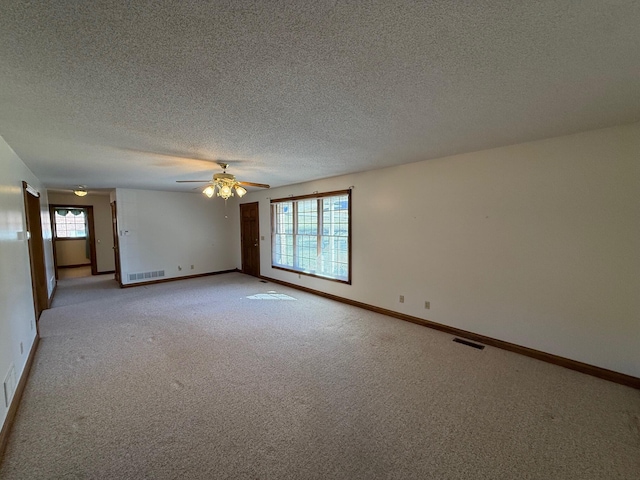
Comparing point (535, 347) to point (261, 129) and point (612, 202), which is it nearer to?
point (612, 202)

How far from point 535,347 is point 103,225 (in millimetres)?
10622

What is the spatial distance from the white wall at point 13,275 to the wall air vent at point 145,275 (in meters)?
3.37

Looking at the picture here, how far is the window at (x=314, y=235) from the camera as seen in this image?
17.0 feet

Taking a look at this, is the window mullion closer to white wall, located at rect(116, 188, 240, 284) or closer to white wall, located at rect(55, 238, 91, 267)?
white wall, located at rect(116, 188, 240, 284)

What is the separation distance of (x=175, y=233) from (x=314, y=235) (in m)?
4.07

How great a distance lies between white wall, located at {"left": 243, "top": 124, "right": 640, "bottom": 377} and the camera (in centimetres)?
257

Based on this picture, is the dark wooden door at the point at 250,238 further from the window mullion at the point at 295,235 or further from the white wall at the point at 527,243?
the white wall at the point at 527,243

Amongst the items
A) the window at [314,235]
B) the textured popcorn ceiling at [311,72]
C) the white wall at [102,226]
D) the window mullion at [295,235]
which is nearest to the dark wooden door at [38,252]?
the textured popcorn ceiling at [311,72]

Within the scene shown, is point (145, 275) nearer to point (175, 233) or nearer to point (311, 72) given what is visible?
point (175, 233)

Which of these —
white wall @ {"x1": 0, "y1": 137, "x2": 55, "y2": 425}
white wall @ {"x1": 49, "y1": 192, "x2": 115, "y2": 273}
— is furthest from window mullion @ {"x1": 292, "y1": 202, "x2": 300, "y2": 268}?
white wall @ {"x1": 49, "y1": 192, "x2": 115, "y2": 273}

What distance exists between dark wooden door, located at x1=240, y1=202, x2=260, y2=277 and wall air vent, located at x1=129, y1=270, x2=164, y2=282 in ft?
7.12

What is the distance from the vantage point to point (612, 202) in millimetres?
2588

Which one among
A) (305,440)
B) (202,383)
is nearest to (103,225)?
(202,383)

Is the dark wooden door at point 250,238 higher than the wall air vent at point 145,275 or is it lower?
higher
